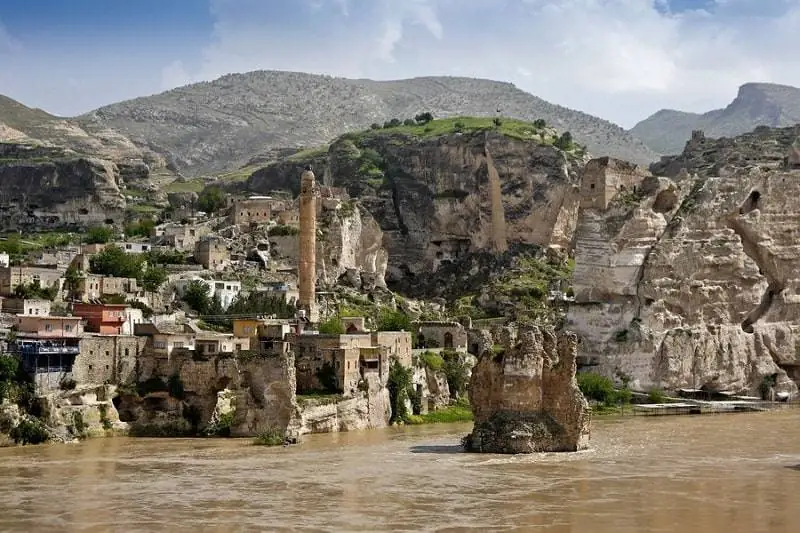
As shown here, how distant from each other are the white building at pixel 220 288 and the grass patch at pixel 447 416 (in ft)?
35.2

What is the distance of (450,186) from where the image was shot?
292ft

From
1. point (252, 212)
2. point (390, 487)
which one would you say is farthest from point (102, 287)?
point (390, 487)

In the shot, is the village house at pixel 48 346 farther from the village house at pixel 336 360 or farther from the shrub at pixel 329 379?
the shrub at pixel 329 379

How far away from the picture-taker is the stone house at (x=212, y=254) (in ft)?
206

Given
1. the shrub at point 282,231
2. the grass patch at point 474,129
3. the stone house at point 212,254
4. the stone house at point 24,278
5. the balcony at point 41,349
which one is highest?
the grass patch at point 474,129

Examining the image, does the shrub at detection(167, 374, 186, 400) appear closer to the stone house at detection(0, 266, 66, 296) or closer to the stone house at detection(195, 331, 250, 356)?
the stone house at detection(195, 331, 250, 356)

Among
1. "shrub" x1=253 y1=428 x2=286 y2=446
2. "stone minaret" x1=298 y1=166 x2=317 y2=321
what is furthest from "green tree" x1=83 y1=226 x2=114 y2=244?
"shrub" x1=253 y1=428 x2=286 y2=446

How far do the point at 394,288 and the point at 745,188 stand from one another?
2611 centimetres

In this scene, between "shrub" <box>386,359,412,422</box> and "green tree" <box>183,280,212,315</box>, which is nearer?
"shrub" <box>386,359,412,422</box>

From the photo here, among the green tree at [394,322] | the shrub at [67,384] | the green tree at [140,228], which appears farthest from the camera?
the green tree at [140,228]

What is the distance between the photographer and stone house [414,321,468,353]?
2215 inches

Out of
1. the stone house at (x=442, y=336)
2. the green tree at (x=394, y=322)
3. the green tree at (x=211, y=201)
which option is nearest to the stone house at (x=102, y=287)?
the green tree at (x=394, y=322)

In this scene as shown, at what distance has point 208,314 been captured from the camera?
53.9 meters

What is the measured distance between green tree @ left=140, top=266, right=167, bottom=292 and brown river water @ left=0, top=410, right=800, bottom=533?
15.4 meters
